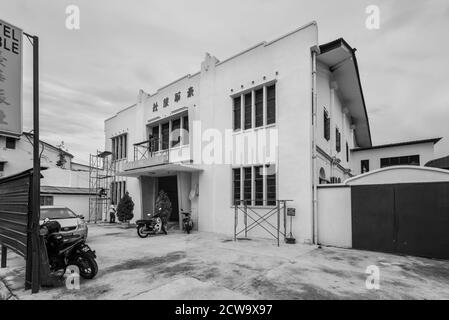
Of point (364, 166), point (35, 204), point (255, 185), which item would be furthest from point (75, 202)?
point (364, 166)

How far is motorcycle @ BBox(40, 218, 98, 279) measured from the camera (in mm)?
5352

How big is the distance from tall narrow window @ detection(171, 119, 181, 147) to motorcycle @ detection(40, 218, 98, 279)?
A: 9982 mm

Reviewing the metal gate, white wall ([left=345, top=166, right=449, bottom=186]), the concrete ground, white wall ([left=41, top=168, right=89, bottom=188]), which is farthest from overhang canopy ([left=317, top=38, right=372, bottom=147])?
white wall ([left=41, top=168, right=89, bottom=188])

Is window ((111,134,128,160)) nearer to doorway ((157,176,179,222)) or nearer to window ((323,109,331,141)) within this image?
doorway ((157,176,179,222))

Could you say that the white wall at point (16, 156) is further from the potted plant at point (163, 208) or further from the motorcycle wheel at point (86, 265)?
the motorcycle wheel at point (86, 265)

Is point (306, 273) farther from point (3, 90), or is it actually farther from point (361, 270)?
point (3, 90)

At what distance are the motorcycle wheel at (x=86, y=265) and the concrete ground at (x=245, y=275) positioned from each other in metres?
0.15

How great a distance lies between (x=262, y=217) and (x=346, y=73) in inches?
316

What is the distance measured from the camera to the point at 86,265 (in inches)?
211

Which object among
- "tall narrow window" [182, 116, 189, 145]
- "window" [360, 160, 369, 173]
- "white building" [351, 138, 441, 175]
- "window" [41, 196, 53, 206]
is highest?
"tall narrow window" [182, 116, 189, 145]

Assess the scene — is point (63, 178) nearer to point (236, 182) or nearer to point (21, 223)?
point (236, 182)

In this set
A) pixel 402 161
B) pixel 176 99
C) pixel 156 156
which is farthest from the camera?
pixel 402 161

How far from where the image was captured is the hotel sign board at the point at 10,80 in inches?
183
